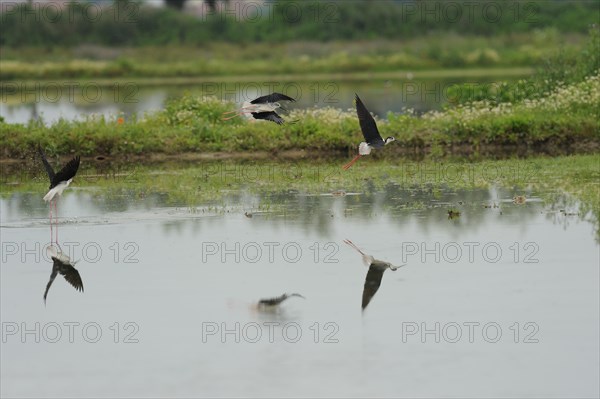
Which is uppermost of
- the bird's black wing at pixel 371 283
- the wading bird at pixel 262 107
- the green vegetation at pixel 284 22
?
the green vegetation at pixel 284 22

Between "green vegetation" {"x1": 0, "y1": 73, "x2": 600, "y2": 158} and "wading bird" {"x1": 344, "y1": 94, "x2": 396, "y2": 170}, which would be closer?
"wading bird" {"x1": 344, "y1": 94, "x2": 396, "y2": 170}

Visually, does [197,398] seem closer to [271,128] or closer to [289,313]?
[289,313]

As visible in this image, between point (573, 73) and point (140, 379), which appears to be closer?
point (140, 379)

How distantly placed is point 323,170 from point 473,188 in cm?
279

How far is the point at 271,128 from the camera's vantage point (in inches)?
820

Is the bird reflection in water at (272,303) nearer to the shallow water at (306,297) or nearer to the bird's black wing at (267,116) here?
the shallow water at (306,297)

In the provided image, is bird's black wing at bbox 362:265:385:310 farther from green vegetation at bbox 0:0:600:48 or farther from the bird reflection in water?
green vegetation at bbox 0:0:600:48

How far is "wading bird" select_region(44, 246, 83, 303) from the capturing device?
11874mm

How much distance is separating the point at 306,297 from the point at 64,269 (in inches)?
106

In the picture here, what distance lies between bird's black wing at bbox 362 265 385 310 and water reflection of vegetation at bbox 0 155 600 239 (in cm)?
202

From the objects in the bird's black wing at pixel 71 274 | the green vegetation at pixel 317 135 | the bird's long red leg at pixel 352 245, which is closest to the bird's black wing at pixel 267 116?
the bird's long red leg at pixel 352 245

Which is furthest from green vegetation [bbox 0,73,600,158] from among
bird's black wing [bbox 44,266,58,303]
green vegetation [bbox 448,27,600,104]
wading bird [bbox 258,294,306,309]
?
wading bird [bbox 258,294,306,309]

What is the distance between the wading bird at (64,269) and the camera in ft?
39.0

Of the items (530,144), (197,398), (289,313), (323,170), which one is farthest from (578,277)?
(530,144)
